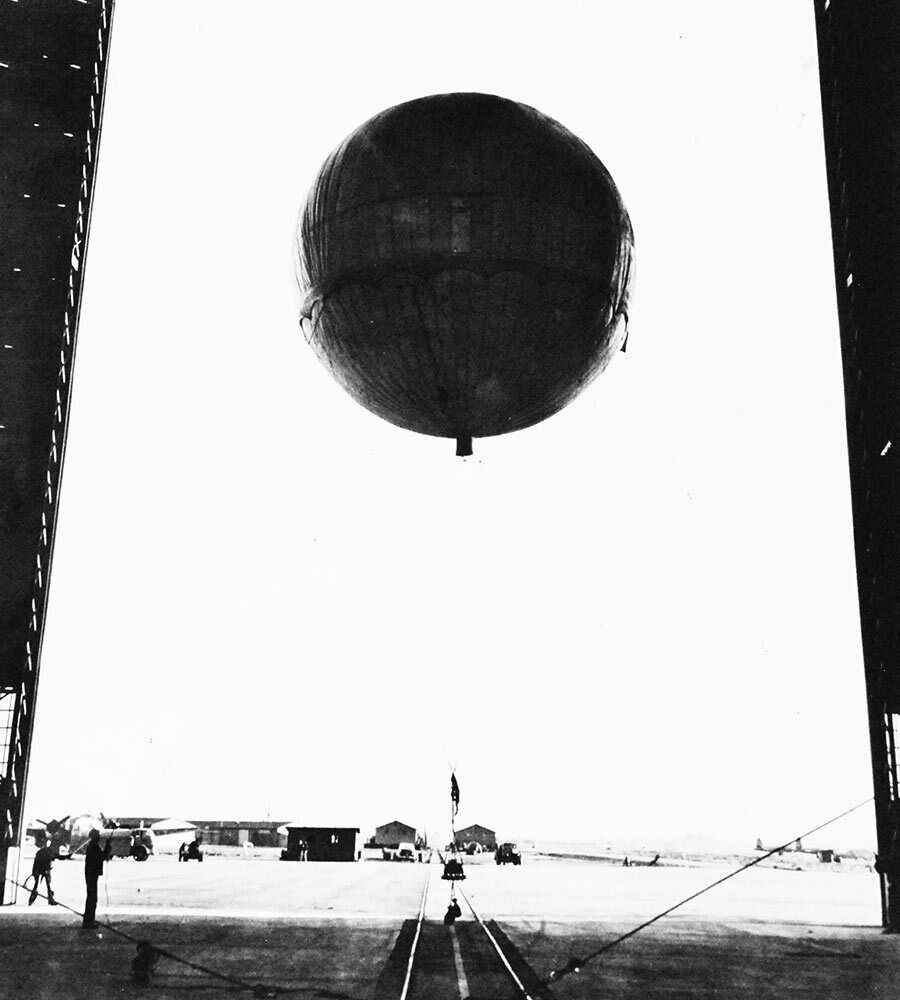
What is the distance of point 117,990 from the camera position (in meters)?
8.43

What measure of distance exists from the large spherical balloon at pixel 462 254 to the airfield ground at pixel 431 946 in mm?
5923

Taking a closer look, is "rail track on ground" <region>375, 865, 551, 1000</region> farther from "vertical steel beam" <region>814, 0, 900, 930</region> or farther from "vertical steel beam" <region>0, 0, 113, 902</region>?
"vertical steel beam" <region>0, 0, 113, 902</region>

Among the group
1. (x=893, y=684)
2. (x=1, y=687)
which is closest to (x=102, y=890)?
(x=1, y=687)

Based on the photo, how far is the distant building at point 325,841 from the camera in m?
56.9

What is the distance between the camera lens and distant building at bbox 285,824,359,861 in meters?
56.9

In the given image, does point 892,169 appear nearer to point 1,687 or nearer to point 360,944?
point 360,944

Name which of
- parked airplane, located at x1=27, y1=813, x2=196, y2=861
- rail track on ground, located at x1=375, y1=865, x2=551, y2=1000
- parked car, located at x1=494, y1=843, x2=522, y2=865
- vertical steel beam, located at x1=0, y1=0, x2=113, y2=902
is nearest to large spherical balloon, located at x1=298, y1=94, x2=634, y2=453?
rail track on ground, located at x1=375, y1=865, x2=551, y2=1000

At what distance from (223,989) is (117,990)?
929 millimetres

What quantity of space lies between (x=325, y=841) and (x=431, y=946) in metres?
49.0

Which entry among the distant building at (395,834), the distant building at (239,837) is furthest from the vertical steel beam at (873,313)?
the distant building at (395,834)

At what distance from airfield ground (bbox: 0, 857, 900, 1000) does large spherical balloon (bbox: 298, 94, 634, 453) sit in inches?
233

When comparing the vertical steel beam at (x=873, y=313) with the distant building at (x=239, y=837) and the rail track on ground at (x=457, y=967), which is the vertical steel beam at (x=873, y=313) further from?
the distant building at (x=239, y=837)

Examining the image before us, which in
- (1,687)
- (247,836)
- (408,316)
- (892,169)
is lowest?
(247,836)

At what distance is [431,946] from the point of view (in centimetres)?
1198
